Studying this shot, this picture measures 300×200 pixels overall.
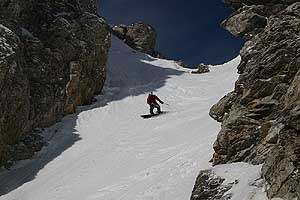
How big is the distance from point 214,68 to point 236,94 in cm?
3568

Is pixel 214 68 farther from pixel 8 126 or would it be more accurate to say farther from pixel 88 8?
pixel 8 126

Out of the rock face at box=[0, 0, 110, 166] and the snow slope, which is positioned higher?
the rock face at box=[0, 0, 110, 166]

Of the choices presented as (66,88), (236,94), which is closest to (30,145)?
(66,88)

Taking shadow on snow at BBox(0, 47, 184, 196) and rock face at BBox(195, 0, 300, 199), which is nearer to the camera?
rock face at BBox(195, 0, 300, 199)

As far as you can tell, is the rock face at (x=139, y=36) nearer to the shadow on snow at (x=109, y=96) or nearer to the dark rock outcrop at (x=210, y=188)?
the shadow on snow at (x=109, y=96)

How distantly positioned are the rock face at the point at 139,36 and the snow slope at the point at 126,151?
94.4 feet

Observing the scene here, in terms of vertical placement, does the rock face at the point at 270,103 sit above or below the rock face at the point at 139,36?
below

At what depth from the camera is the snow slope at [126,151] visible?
20.8 m

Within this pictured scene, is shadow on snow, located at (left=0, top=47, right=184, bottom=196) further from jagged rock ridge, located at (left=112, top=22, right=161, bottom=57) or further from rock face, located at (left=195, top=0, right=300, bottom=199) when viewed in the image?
rock face, located at (left=195, top=0, right=300, bottom=199)

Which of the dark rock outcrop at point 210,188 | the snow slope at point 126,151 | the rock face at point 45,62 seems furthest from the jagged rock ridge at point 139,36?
the dark rock outcrop at point 210,188

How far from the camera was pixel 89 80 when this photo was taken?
4216 cm

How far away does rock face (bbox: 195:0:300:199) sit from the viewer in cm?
1371

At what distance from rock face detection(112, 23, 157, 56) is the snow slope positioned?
28.8 metres

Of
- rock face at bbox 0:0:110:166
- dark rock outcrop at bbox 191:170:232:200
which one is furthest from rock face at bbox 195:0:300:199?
rock face at bbox 0:0:110:166
